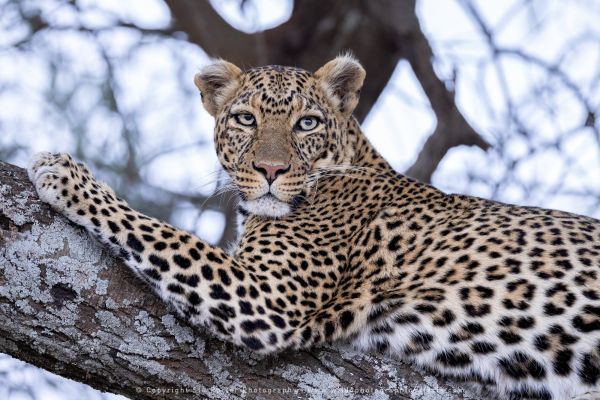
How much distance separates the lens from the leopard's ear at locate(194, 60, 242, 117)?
6.95 metres

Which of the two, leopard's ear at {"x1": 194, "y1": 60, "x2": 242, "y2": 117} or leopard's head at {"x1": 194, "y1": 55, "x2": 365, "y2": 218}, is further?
leopard's ear at {"x1": 194, "y1": 60, "x2": 242, "y2": 117}

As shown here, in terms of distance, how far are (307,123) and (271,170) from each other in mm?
548

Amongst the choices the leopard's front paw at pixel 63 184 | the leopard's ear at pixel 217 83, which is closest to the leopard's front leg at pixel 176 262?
the leopard's front paw at pixel 63 184

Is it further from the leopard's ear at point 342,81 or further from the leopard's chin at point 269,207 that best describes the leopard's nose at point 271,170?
the leopard's ear at point 342,81

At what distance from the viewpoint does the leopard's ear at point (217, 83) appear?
22.8 ft

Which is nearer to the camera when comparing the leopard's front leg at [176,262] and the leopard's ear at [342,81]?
the leopard's front leg at [176,262]

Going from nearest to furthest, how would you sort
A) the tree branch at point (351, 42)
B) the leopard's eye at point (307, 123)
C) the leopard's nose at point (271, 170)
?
the leopard's nose at point (271, 170)
the leopard's eye at point (307, 123)
the tree branch at point (351, 42)

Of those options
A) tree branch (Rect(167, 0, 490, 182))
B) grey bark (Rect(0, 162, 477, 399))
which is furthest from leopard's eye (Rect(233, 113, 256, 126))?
tree branch (Rect(167, 0, 490, 182))

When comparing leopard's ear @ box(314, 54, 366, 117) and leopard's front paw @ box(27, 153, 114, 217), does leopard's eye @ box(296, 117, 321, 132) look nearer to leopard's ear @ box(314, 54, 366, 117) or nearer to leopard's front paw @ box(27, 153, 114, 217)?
leopard's ear @ box(314, 54, 366, 117)

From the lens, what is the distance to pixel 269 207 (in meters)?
6.12

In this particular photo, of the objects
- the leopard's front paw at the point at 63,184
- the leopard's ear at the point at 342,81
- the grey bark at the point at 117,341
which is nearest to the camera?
the grey bark at the point at 117,341

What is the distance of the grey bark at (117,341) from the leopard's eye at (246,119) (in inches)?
76.0

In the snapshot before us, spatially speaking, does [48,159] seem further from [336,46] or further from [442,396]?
[336,46]

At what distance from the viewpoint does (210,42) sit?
9.44 m
